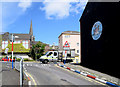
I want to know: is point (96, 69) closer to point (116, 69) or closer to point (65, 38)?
point (116, 69)

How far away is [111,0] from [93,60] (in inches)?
299

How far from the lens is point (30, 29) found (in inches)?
4673

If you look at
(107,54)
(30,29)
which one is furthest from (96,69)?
(30,29)

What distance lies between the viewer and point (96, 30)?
1519cm

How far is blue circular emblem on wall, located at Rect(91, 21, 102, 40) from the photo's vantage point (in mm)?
14445

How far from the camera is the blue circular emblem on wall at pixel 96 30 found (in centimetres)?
1445

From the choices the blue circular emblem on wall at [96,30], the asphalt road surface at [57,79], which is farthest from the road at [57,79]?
the blue circular emblem on wall at [96,30]

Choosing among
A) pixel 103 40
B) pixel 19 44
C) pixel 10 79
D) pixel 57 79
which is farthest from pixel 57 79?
pixel 19 44

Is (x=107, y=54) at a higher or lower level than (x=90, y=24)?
lower

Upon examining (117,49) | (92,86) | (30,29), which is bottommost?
(92,86)

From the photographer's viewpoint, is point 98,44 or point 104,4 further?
point 98,44

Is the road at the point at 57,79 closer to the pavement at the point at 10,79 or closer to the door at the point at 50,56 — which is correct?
the pavement at the point at 10,79

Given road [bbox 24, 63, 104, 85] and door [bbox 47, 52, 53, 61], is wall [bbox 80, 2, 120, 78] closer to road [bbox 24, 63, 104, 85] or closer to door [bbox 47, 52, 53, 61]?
road [bbox 24, 63, 104, 85]

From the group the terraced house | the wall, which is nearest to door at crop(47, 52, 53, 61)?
Result: the wall
